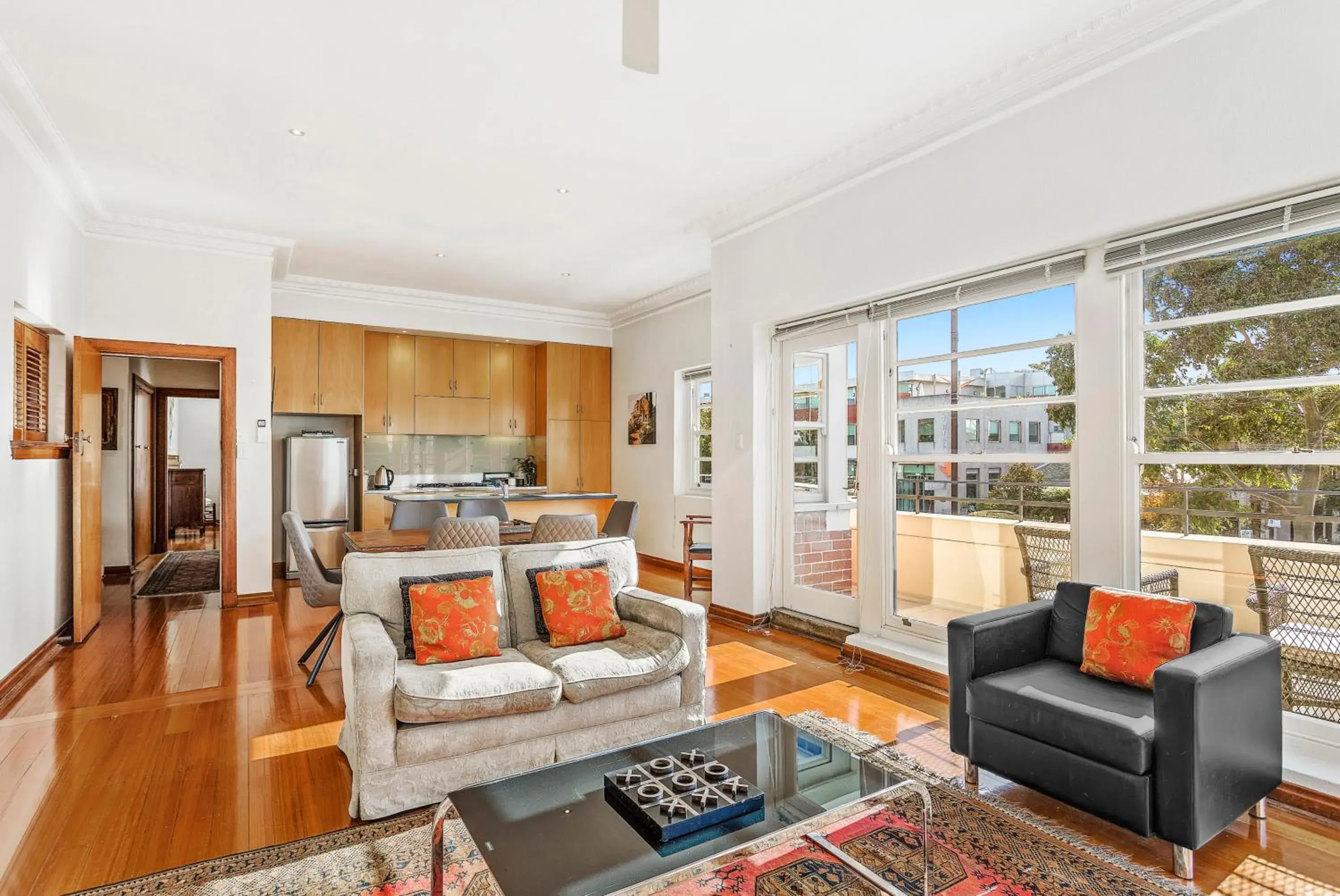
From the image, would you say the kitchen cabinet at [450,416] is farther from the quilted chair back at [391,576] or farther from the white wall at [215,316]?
the quilted chair back at [391,576]

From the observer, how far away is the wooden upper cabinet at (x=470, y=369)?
8195mm

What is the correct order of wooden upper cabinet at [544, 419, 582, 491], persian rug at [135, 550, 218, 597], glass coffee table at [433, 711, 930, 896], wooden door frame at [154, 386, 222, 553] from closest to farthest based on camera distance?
glass coffee table at [433, 711, 930, 896] < persian rug at [135, 550, 218, 597] < wooden upper cabinet at [544, 419, 582, 491] < wooden door frame at [154, 386, 222, 553]

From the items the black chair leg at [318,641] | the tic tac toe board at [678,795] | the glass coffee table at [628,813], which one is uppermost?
the tic tac toe board at [678,795]

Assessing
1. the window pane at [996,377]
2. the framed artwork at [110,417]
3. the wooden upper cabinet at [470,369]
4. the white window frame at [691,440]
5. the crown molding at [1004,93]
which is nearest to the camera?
the crown molding at [1004,93]

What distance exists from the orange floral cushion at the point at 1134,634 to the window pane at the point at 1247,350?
929 mm

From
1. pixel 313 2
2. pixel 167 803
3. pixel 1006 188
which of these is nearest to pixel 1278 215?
pixel 1006 188

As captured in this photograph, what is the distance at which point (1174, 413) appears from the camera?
2.97m

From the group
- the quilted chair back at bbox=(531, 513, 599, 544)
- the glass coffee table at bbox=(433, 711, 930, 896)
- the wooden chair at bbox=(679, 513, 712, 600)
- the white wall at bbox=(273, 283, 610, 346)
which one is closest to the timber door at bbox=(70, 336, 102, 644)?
the white wall at bbox=(273, 283, 610, 346)

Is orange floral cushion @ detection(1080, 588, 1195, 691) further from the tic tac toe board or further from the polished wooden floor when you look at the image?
the tic tac toe board

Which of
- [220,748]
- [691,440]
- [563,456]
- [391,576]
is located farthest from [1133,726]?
[563,456]

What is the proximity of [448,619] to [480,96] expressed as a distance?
2.48 metres

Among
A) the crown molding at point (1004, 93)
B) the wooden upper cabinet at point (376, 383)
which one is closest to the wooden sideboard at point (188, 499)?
the wooden upper cabinet at point (376, 383)

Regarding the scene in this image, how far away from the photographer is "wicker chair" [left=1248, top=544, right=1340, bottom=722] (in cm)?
254

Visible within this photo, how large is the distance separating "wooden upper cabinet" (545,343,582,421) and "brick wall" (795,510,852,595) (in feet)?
13.7
